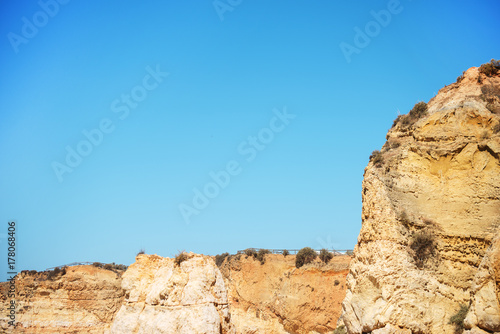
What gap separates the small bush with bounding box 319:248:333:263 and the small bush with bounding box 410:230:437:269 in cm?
2397

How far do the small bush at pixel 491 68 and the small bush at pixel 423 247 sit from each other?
1089 cm

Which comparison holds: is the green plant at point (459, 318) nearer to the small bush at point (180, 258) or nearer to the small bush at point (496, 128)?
the small bush at point (496, 128)

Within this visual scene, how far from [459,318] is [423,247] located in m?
3.47

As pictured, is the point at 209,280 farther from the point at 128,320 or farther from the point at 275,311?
the point at 275,311

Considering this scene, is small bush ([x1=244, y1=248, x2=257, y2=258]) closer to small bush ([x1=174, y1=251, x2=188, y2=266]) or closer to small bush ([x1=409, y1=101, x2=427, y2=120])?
small bush ([x1=409, y1=101, x2=427, y2=120])

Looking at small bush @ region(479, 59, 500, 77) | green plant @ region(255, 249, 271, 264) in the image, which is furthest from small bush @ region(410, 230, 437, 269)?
green plant @ region(255, 249, 271, 264)

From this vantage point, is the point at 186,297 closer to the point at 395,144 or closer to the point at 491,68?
the point at 395,144

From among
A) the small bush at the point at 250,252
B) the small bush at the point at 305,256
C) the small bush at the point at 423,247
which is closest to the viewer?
the small bush at the point at 423,247

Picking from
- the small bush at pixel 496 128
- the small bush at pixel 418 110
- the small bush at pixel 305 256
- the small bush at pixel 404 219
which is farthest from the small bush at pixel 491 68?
the small bush at pixel 305 256

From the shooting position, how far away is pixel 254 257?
165ft

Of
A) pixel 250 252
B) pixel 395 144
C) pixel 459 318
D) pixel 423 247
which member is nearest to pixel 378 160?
pixel 395 144

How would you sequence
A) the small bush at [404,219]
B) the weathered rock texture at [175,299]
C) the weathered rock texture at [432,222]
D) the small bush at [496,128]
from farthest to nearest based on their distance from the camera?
1. the small bush at [496,128]
2. the small bush at [404,219]
3. the weathered rock texture at [432,222]
4. the weathered rock texture at [175,299]

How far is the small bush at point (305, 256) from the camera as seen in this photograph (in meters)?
46.8

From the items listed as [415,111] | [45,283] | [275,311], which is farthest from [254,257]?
[415,111]
